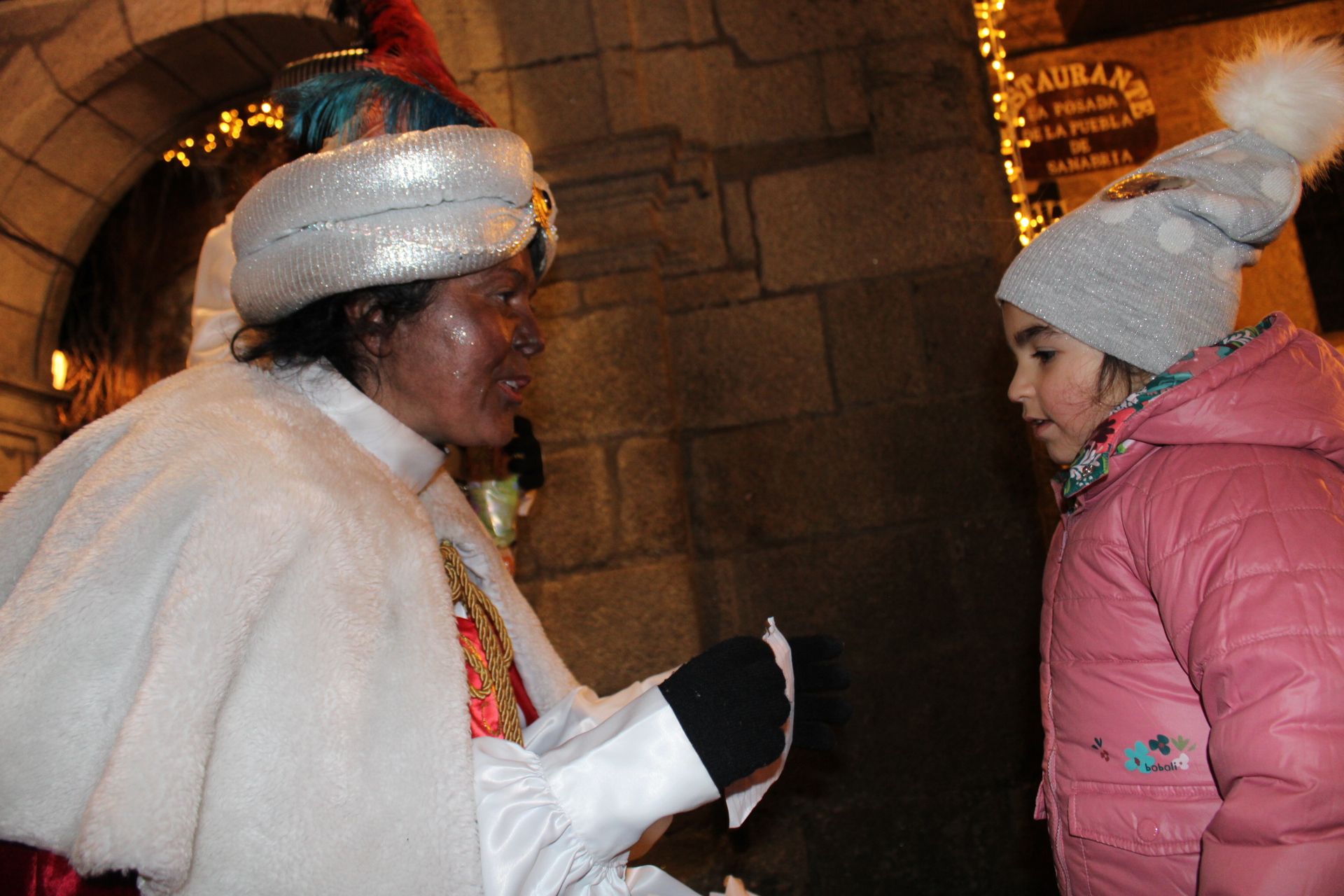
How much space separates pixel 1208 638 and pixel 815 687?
0.60 meters

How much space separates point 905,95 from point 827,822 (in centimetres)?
253

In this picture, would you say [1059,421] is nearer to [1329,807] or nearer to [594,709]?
[1329,807]

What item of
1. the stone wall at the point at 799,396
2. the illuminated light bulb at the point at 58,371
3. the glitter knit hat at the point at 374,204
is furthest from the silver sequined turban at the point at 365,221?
the illuminated light bulb at the point at 58,371

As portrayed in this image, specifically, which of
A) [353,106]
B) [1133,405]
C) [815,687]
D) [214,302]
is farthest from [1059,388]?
[214,302]

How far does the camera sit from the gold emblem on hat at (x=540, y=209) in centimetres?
189

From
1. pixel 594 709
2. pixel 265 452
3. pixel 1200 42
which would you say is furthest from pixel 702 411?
pixel 1200 42

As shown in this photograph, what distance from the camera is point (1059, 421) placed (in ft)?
6.06

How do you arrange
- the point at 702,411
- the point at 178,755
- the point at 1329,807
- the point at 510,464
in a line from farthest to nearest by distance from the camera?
the point at 702,411 → the point at 510,464 → the point at 1329,807 → the point at 178,755

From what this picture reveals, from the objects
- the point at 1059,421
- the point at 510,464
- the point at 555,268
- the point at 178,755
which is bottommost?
the point at 178,755

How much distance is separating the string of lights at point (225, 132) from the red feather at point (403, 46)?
237 cm

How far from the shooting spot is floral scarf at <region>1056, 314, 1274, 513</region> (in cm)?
163

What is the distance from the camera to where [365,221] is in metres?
1.62

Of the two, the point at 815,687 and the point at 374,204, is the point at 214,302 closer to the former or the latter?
the point at 374,204

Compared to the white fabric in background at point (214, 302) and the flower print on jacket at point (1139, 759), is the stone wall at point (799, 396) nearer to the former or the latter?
the white fabric in background at point (214, 302)
